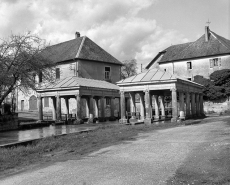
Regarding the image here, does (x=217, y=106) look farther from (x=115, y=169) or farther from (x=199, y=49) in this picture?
(x=115, y=169)

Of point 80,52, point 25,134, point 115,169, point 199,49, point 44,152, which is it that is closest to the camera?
point 115,169

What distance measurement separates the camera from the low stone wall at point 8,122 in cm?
1950

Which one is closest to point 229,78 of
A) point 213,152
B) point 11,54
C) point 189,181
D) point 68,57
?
point 68,57

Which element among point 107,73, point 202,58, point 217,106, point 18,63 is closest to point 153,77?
point 18,63

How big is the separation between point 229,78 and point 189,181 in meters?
36.9

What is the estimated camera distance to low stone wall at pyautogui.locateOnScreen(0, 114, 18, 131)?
64.0ft

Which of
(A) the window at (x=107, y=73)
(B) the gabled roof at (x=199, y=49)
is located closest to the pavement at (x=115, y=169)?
(A) the window at (x=107, y=73)

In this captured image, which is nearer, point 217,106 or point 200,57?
point 217,106

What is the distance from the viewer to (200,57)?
139 feet

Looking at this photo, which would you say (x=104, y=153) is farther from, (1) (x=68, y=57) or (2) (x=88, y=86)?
(1) (x=68, y=57)

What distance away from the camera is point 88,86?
25.7 m

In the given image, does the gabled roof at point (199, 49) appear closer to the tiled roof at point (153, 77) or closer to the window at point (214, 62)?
the window at point (214, 62)

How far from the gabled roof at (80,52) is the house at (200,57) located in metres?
11.6

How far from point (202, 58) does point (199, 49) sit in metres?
2.17
